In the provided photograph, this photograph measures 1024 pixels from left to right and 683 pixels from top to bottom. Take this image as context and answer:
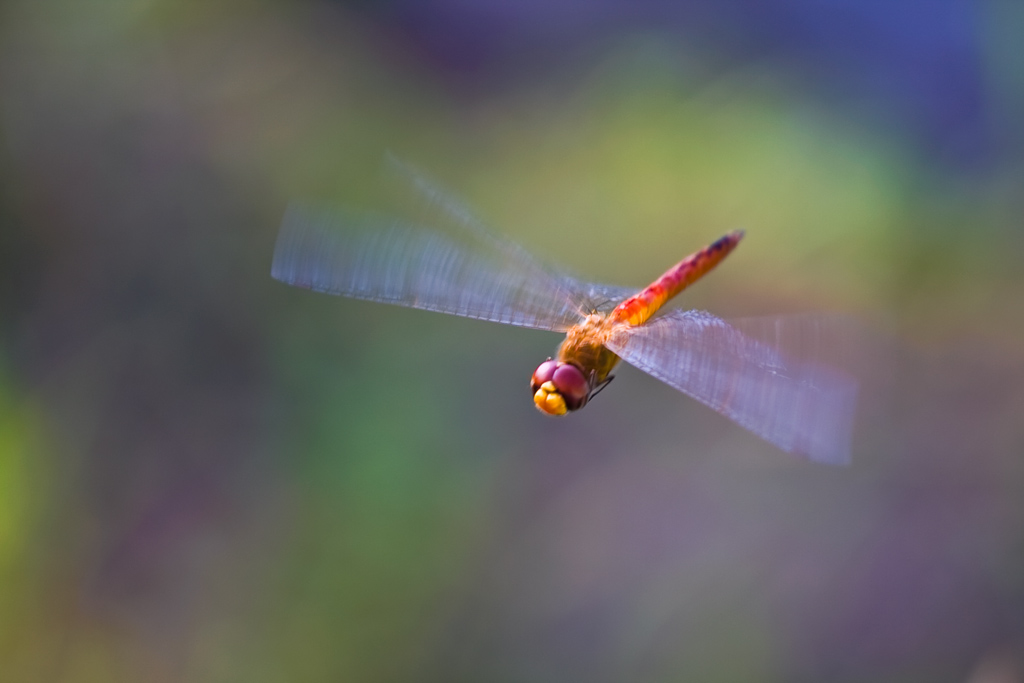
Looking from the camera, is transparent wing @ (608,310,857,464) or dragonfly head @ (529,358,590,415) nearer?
transparent wing @ (608,310,857,464)

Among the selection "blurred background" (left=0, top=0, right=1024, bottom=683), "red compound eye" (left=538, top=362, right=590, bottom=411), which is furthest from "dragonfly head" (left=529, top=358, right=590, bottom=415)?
"blurred background" (left=0, top=0, right=1024, bottom=683)

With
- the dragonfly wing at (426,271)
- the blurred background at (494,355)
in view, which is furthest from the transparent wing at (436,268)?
the blurred background at (494,355)

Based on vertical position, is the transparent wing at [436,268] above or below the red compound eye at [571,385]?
above

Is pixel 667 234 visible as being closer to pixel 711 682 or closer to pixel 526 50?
pixel 526 50

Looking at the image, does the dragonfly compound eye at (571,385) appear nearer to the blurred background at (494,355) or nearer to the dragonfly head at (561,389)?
the dragonfly head at (561,389)

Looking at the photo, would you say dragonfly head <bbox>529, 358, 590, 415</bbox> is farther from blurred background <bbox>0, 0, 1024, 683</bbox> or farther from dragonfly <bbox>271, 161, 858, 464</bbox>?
blurred background <bbox>0, 0, 1024, 683</bbox>

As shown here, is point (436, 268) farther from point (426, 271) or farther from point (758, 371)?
point (758, 371)

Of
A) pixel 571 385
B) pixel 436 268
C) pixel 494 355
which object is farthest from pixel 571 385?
pixel 494 355
